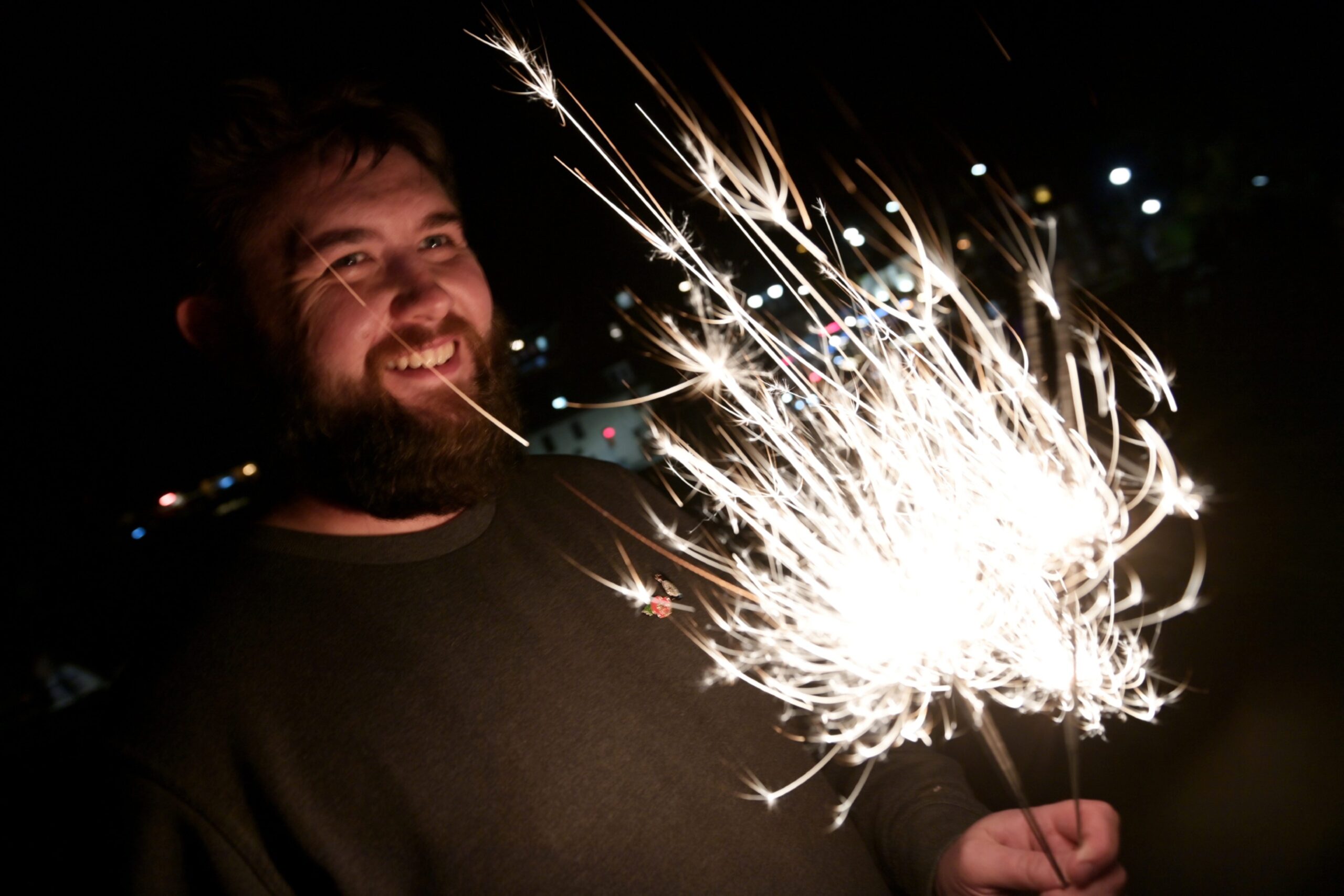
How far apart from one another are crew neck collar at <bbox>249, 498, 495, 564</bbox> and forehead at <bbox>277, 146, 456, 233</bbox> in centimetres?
87

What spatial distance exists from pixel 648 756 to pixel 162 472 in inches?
337

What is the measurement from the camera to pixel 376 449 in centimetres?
181

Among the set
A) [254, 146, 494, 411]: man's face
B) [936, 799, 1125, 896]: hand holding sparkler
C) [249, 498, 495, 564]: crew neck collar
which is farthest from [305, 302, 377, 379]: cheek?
[936, 799, 1125, 896]: hand holding sparkler

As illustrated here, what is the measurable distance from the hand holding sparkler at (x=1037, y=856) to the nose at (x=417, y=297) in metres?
1.99

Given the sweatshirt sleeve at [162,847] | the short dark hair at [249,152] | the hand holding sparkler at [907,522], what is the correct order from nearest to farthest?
the sweatshirt sleeve at [162,847], the short dark hair at [249,152], the hand holding sparkler at [907,522]

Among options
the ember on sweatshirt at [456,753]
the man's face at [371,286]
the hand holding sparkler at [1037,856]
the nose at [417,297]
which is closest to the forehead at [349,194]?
the man's face at [371,286]

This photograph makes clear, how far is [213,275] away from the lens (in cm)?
200

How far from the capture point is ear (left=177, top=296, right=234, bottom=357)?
2.02 metres

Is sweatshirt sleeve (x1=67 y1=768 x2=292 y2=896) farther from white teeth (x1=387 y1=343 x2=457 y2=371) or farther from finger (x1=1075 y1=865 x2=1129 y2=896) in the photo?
finger (x1=1075 y1=865 x2=1129 y2=896)

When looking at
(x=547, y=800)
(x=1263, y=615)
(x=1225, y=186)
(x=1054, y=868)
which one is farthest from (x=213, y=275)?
(x=1225, y=186)

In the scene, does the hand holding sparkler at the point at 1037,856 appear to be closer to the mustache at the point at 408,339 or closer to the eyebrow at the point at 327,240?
the mustache at the point at 408,339

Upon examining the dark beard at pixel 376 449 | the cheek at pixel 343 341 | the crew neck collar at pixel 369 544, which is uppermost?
the cheek at pixel 343 341

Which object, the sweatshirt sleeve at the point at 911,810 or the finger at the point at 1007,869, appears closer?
the finger at the point at 1007,869

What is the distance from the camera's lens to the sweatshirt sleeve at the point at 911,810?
180 centimetres
